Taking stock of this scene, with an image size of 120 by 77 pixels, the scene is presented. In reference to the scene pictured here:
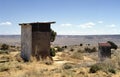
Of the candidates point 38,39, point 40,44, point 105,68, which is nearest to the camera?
point 105,68

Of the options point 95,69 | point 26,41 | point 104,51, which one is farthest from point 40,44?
point 95,69

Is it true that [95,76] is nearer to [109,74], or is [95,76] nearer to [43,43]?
[109,74]

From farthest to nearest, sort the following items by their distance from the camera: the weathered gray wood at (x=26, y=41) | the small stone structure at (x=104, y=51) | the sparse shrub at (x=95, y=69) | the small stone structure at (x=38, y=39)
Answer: the weathered gray wood at (x=26, y=41) → the small stone structure at (x=38, y=39) → the small stone structure at (x=104, y=51) → the sparse shrub at (x=95, y=69)

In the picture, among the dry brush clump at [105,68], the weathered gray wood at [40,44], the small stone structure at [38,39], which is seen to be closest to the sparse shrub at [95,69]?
the dry brush clump at [105,68]

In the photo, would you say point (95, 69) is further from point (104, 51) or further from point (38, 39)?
point (38, 39)

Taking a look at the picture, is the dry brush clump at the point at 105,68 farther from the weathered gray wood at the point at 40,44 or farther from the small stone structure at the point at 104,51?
the weathered gray wood at the point at 40,44

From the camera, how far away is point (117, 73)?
18.4 meters

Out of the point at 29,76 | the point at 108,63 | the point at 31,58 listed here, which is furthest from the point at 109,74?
the point at 31,58

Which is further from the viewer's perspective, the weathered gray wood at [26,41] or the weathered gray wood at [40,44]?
the weathered gray wood at [26,41]

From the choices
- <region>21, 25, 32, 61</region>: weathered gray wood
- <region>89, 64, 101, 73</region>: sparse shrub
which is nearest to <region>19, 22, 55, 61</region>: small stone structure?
<region>21, 25, 32, 61</region>: weathered gray wood

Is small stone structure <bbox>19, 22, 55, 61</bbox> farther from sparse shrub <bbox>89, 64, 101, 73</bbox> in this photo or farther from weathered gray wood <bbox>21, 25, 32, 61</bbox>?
sparse shrub <bbox>89, 64, 101, 73</bbox>

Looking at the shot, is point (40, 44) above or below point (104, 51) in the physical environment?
above

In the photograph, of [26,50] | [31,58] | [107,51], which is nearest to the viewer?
[107,51]

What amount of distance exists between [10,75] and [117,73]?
725cm
